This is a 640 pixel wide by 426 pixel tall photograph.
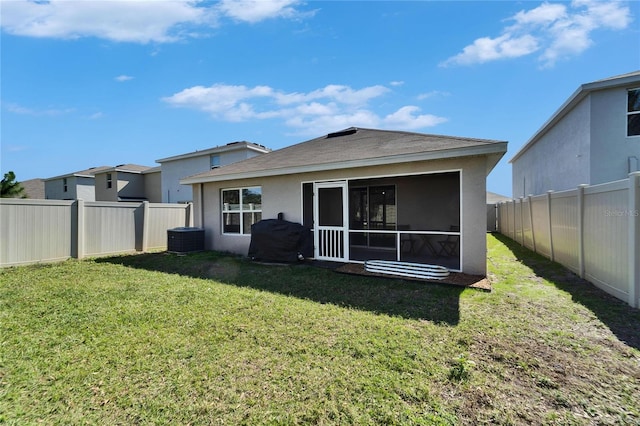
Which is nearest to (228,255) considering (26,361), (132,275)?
(132,275)

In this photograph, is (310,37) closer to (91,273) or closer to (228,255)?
(228,255)

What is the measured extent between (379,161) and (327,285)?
127 inches

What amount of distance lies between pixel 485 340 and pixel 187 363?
344 centimetres

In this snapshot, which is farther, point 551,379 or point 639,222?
point 639,222

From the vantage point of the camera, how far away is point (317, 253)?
8.78 m

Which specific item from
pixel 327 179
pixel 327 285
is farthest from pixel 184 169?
pixel 327 285

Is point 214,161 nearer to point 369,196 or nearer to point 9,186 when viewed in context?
point 9,186

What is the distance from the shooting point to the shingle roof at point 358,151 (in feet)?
20.9

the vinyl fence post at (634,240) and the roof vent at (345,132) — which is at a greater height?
the roof vent at (345,132)

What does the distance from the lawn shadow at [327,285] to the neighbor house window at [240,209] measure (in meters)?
1.36

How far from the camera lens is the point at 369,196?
1130 centimetres

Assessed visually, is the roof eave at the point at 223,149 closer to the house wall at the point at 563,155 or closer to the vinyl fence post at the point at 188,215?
the vinyl fence post at the point at 188,215

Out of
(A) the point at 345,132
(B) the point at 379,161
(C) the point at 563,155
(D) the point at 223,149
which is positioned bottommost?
(B) the point at 379,161

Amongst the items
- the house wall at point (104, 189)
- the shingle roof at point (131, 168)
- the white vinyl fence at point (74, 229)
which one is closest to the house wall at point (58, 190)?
the house wall at point (104, 189)
